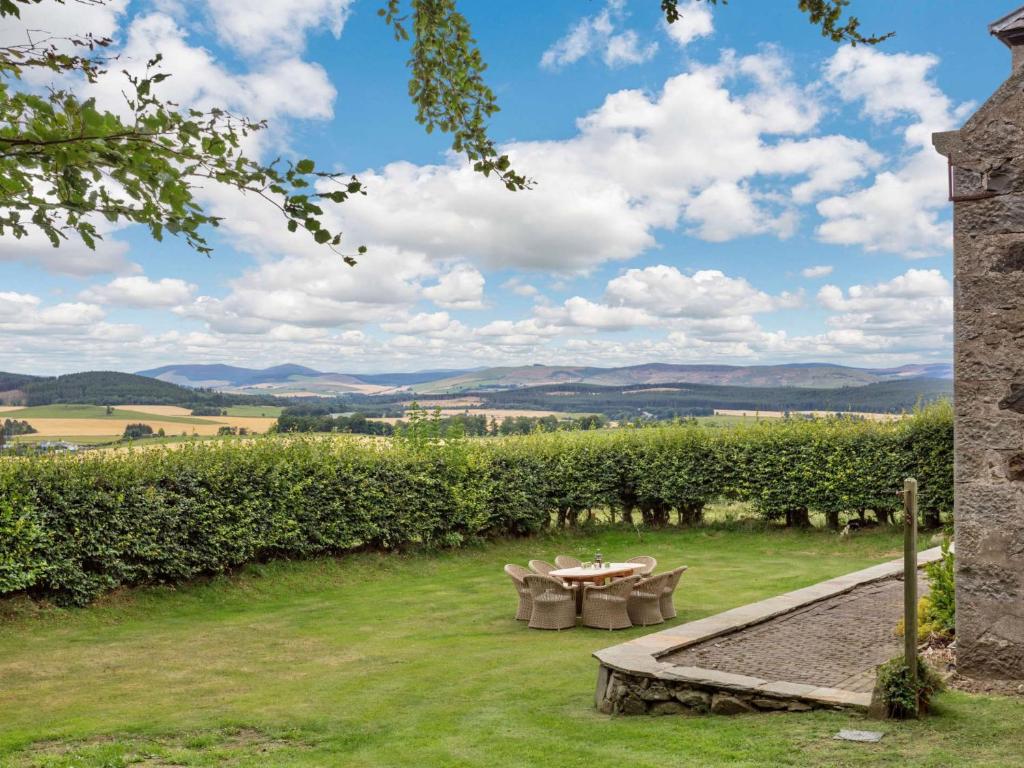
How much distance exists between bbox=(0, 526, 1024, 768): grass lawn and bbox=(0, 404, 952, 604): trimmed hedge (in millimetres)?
620

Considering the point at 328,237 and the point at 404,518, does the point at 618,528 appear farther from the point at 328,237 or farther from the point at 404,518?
the point at 328,237

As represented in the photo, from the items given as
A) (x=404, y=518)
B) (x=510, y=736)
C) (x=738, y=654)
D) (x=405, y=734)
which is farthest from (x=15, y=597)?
(x=738, y=654)

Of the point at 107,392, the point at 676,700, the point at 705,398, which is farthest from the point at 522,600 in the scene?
the point at 705,398

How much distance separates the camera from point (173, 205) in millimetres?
3318

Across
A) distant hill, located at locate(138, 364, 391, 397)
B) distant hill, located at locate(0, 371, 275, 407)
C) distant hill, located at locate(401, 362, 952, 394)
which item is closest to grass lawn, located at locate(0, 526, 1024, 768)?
distant hill, located at locate(0, 371, 275, 407)

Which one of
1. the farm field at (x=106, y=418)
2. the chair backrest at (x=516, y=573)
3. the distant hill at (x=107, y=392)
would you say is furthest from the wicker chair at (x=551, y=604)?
the distant hill at (x=107, y=392)

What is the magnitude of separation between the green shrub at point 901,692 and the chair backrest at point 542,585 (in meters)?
5.50

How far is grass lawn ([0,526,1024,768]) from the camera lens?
6.11m

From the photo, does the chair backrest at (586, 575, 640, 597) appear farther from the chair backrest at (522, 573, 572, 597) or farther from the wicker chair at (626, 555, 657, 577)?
the wicker chair at (626, 555, 657, 577)

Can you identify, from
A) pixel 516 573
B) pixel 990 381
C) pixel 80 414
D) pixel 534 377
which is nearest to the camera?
pixel 990 381

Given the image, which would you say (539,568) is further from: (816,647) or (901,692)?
(901,692)

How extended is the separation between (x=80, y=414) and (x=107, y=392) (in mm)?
5972

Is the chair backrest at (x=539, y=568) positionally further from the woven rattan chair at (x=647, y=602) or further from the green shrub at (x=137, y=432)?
the green shrub at (x=137, y=432)

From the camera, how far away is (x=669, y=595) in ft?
38.5
